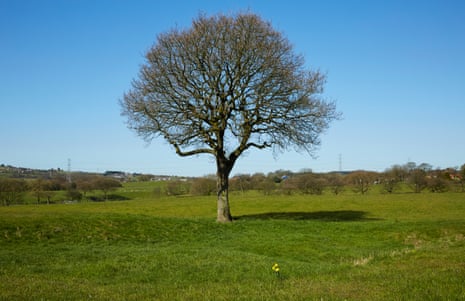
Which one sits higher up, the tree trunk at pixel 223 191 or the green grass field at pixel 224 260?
the tree trunk at pixel 223 191

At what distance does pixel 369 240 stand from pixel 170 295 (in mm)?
16964

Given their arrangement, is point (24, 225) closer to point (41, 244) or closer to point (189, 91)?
point (41, 244)

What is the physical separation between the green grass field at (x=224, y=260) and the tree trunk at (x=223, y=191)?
1503 millimetres

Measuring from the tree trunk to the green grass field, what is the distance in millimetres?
1503

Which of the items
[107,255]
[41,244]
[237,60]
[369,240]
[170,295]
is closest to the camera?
[170,295]

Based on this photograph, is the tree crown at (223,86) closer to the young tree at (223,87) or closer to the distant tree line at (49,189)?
the young tree at (223,87)

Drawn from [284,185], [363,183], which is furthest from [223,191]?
[363,183]

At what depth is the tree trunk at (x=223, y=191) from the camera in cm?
2973

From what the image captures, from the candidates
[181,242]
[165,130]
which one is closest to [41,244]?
[181,242]

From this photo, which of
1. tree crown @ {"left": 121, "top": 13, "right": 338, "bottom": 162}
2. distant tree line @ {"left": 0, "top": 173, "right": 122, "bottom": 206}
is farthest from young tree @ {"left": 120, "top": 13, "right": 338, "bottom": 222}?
distant tree line @ {"left": 0, "top": 173, "right": 122, "bottom": 206}

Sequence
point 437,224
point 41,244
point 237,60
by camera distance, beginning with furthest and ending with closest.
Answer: point 237,60
point 437,224
point 41,244

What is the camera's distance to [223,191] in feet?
98.6

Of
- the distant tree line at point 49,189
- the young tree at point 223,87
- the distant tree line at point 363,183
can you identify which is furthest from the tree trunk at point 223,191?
the distant tree line at point 363,183

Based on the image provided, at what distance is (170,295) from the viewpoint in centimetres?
904
